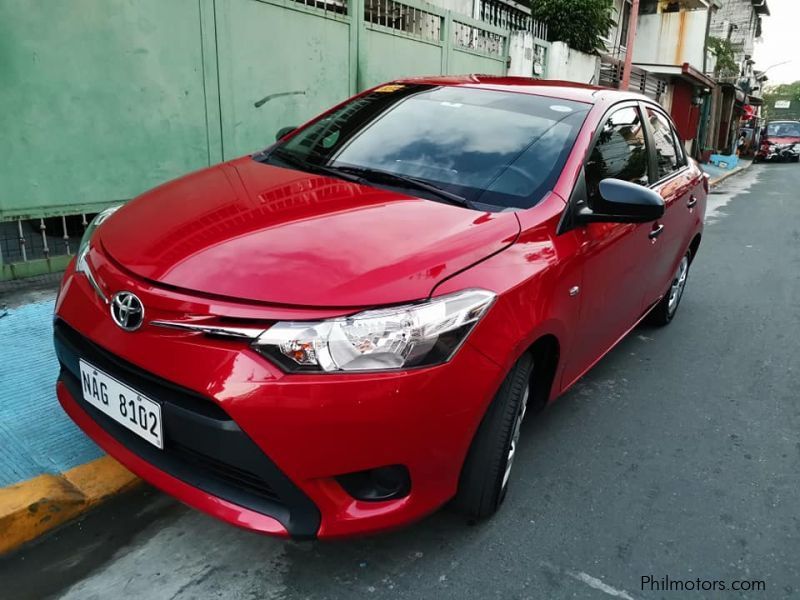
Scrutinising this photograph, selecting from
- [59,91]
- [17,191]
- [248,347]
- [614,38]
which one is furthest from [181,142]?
[614,38]

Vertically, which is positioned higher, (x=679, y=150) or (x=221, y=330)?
(x=679, y=150)

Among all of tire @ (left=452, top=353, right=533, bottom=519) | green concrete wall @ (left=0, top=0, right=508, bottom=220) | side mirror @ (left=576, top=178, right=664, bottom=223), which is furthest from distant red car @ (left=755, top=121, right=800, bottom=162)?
tire @ (left=452, top=353, right=533, bottom=519)

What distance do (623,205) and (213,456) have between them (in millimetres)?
1802

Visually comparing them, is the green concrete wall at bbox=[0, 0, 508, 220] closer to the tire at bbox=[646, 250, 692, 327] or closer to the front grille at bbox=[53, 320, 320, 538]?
the front grille at bbox=[53, 320, 320, 538]

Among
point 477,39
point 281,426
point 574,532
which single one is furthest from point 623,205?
point 477,39

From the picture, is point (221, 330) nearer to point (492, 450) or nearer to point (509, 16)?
point (492, 450)

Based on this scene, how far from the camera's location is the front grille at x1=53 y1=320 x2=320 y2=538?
1.73m

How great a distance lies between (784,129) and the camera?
29984mm

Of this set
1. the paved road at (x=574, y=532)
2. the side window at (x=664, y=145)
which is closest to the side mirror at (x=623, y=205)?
the paved road at (x=574, y=532)

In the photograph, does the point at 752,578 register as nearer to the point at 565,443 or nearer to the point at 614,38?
the point at 565,443

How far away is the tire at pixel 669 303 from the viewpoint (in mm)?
4535

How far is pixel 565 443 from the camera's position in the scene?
302 centimetres

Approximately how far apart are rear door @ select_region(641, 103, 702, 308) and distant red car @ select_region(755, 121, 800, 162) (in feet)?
96.0

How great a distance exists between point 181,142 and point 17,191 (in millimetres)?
1387
